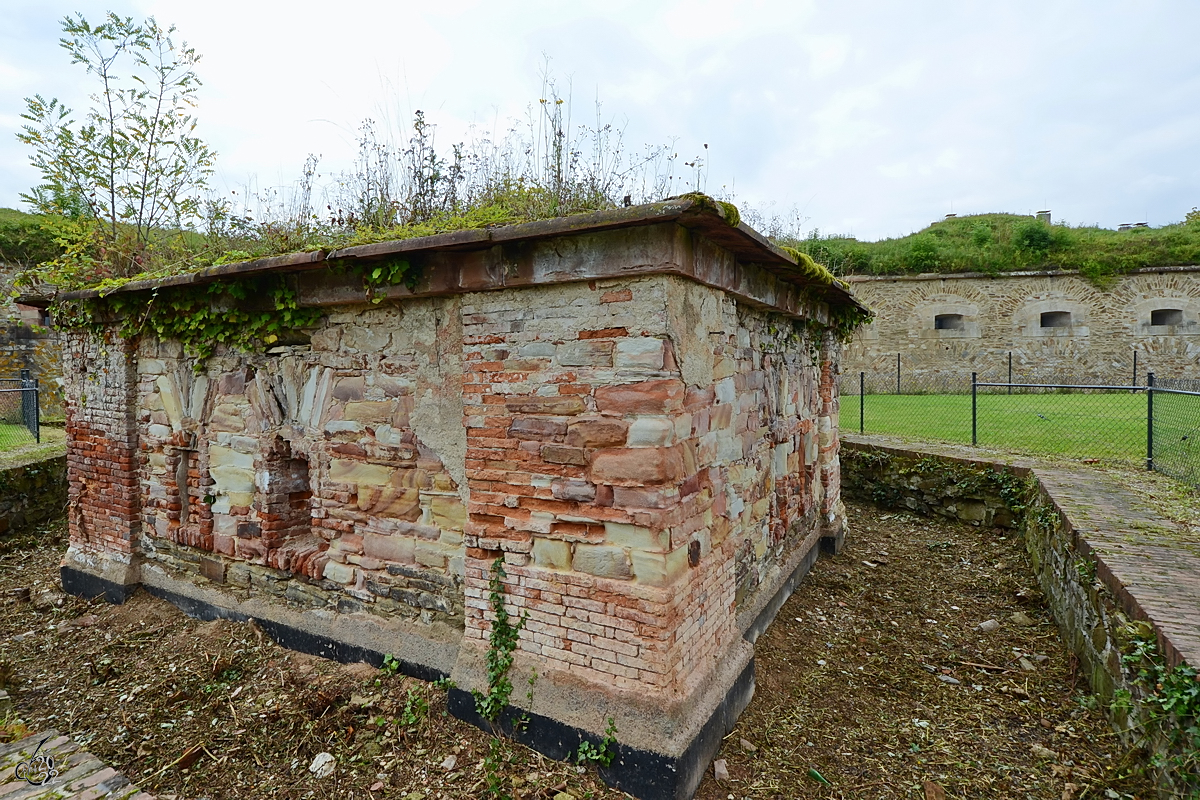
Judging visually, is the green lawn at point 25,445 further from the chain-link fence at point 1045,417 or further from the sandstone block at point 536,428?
the chain-link fence at point 1045,417

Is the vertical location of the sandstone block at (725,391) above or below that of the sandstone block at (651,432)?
above

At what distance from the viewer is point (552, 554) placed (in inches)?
131

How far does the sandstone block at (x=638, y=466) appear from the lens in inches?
119

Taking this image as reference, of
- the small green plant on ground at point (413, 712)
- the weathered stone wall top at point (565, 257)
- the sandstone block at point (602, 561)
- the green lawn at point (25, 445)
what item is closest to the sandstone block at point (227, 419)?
the weathered stone wall top at point (565, 257)

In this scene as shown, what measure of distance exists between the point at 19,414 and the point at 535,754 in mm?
13795

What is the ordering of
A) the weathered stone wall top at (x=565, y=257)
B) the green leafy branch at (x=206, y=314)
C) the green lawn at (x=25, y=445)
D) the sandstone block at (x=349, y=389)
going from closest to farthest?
the weathered stone wall top at (x=565, y=257) → the sandstone block at (x=349, y=389) → the green leafy branch at (x=206, y=314) → the green lawn at (x=25, y=445)

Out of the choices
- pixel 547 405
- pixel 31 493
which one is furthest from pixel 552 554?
pixel 31 493

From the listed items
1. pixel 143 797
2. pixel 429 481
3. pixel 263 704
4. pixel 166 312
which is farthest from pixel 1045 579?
pixel 166 312

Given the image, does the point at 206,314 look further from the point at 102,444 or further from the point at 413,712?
the point at 413,712

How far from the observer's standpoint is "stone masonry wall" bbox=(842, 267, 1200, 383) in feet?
60.7

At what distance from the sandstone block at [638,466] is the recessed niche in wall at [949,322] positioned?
19988 mm

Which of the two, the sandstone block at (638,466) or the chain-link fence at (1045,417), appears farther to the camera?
the chain-link fence at (1045,417)

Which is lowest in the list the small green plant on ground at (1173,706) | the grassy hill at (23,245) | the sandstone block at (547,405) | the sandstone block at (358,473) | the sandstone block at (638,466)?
the small green plant on ground at (1173,706)

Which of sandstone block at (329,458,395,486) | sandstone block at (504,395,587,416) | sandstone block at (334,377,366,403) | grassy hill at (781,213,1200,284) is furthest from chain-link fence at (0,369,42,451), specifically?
grassy hill at (781,213,1200,284)
